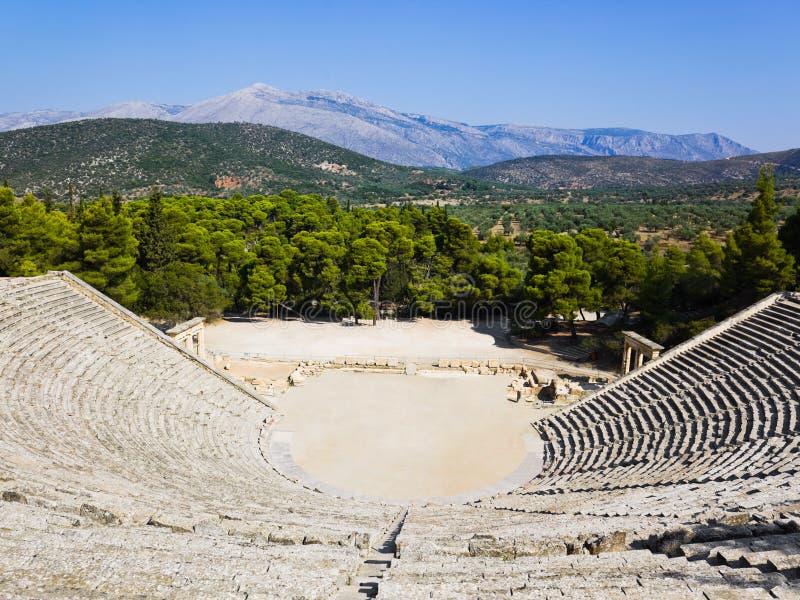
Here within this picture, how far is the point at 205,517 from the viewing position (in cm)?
868

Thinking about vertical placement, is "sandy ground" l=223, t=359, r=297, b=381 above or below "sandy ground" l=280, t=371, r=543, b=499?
below

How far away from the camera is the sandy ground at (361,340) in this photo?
86.7 feet

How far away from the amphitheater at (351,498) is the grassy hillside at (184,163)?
6096cm

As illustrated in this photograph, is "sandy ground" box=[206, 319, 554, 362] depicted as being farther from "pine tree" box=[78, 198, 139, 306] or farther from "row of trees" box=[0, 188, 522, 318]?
"pine tree" box=[78, 198, 139, 306]

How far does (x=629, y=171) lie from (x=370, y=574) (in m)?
169

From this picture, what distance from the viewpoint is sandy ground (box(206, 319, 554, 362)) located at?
26422 mm

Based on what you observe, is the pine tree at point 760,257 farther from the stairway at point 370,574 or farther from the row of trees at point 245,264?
the stairway at point 370,574

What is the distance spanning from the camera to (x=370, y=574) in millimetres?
6883

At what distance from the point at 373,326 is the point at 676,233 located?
121 feet

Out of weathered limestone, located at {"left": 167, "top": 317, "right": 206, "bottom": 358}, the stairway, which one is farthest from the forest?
the stairway

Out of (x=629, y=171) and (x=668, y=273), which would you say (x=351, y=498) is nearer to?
(x=668, y=273)

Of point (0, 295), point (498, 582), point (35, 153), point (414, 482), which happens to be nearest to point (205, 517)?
point (498, 582)

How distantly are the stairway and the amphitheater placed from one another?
0.04 m

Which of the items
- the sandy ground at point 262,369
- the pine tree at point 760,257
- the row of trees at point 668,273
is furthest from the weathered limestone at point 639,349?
the sandy ground at point 262,369
